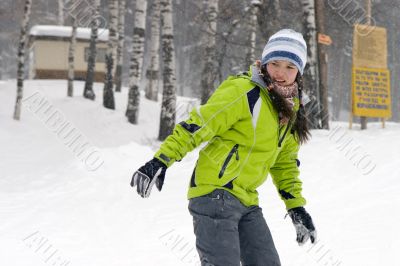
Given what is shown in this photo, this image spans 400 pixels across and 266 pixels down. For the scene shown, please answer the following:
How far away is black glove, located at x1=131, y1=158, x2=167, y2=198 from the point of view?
7.98 feet

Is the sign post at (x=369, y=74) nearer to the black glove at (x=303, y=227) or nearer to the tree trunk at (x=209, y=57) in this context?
the tree trunk at (x=209, y=57)

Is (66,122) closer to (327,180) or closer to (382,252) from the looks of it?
(327,180)

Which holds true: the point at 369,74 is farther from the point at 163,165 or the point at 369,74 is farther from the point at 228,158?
the point at 163,165

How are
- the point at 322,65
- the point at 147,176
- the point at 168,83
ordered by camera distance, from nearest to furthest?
the point at 147,176 → the point at 322,65 → the point at 168,83

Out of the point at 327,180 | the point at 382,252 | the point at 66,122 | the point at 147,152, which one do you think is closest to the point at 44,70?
the point at 66,122

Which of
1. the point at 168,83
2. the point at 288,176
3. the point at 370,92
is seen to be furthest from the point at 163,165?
the point at 168,83

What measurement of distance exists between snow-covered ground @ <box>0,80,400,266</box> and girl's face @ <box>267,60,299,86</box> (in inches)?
101

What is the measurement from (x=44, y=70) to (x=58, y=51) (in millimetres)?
1345

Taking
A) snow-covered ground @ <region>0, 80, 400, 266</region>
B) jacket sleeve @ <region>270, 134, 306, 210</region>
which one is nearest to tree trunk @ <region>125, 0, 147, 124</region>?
snow-covered ground @ <region>0, 80, 400, 266</region>

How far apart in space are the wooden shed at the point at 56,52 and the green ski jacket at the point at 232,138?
2722 cm

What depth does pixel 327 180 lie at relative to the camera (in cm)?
802

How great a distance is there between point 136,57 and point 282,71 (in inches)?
544

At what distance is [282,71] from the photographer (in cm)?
276

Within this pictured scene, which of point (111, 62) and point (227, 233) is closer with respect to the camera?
point (227, 233)
